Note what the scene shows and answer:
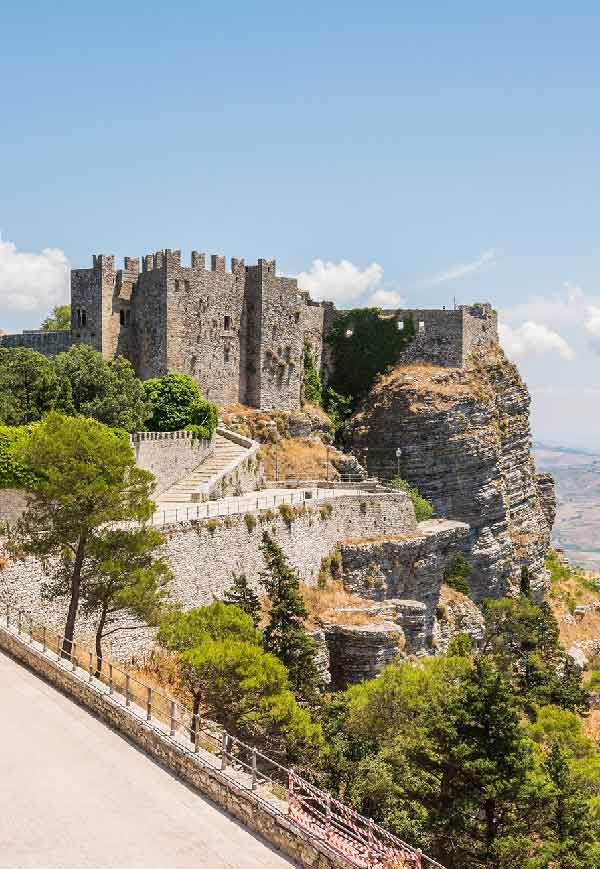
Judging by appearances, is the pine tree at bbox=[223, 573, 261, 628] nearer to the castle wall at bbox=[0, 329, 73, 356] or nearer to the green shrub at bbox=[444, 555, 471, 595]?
the green shrub at bbox=[444, 555, 471, 595]

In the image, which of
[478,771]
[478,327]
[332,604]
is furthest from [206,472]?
[478,771]

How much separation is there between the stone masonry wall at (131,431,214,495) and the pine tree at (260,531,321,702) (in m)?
11.2

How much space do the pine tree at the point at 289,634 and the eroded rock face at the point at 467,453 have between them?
26.0m

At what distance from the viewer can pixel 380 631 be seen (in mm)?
35531

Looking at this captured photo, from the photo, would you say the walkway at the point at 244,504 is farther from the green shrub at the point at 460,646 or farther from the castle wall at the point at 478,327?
the castle wall at the point at 478,327

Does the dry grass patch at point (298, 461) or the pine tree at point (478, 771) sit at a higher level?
the dry grass patch at point (298, 461)

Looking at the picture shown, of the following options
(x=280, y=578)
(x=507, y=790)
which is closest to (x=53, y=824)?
(x=507, y=790)

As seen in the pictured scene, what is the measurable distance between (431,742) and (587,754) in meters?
12.1

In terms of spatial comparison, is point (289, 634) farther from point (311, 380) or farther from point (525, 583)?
point (311, 380)

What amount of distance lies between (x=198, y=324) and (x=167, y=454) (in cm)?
1138

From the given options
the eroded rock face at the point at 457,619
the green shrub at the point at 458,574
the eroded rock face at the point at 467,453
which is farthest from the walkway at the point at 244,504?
the eroded rock face at the point at 467,453

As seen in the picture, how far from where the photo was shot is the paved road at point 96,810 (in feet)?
43.8

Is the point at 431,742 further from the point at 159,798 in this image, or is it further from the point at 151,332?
the point at 151,332

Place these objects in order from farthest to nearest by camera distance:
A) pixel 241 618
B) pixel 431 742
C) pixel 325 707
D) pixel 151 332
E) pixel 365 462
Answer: pixel 365 462 → pixel 151 332 → pixel 325 707 → pixel 241 618 → pixel 431 742
